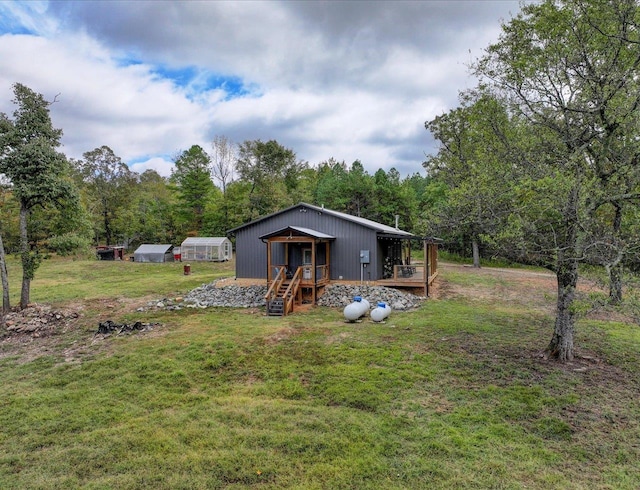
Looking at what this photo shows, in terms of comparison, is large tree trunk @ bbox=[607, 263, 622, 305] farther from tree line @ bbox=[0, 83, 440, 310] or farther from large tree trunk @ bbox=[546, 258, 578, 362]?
tree line @ bbox=[0, 83, 440, 310]

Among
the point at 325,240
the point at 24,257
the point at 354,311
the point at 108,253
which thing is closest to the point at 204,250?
the point at 108,253

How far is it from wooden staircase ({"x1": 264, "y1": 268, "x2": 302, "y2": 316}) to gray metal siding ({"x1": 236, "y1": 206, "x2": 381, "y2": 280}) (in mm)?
2380

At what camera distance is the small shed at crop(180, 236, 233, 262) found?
31.2 metres

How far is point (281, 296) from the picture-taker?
45.7 ft

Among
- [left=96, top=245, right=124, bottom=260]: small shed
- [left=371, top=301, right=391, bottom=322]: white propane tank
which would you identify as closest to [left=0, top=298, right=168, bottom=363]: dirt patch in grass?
[left=371, top=301, right=391, bottom=322]: white propane tank

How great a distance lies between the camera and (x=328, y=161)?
63125 millimetres

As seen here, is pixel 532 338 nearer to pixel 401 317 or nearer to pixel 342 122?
pixel 401 317

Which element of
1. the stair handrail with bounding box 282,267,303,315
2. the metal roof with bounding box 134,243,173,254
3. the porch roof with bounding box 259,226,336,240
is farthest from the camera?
the metal roof with bounding box 134,243,173,254

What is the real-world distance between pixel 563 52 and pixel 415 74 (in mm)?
10494

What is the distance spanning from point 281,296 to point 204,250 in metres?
19.7

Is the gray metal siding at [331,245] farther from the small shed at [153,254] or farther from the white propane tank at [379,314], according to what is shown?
the small shed at [153,254]

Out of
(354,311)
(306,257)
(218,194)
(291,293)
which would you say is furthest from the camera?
(218,194)

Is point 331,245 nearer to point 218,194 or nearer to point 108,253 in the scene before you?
point 218,194

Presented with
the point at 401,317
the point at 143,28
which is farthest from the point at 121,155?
the point at 401,317
